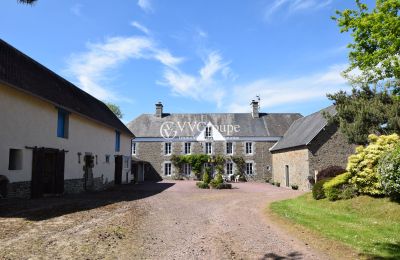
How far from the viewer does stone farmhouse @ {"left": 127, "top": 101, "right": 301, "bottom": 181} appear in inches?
1453

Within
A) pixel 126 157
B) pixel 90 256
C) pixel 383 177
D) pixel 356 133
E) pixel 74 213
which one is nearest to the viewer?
pixel 90 256

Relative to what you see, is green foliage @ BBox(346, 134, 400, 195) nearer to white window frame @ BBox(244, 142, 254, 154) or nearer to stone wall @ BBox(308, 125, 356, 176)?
stone wall @ BBox(308, 125, 356, 176)

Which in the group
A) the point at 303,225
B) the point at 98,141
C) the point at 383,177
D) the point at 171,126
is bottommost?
the point at 303,225

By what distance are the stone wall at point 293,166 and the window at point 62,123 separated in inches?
646

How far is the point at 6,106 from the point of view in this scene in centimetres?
1252

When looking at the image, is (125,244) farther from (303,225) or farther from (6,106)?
(6,106)

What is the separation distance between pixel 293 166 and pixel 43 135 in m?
Answer: 19.7

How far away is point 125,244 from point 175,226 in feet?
8.25

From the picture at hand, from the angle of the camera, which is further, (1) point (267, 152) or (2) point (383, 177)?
(1) point (267, 152)

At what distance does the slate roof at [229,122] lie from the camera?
37969 millimetres

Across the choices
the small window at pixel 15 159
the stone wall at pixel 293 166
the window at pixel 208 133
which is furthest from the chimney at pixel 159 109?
the small window at pixel 15 159

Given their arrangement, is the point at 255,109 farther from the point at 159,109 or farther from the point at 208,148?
the point at 159,109

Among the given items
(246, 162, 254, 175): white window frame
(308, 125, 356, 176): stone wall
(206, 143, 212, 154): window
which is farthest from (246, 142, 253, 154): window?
(308, 125, 356, 176): stone wall

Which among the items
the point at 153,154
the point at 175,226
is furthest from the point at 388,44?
the point at 153,154
